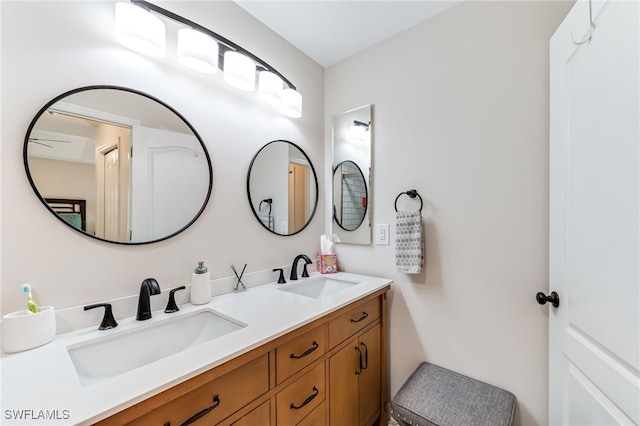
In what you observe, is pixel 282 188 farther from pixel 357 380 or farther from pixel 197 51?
pixel 357 380

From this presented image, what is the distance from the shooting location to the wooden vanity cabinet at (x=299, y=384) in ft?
2.32

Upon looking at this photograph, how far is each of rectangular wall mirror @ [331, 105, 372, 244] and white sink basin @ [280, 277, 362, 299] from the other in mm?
320

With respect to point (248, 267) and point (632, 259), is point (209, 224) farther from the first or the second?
point (632, 259)

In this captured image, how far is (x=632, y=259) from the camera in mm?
664

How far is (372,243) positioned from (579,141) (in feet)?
3.84

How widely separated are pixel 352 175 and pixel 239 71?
1.01m

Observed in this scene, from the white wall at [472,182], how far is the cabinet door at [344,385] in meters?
0.44

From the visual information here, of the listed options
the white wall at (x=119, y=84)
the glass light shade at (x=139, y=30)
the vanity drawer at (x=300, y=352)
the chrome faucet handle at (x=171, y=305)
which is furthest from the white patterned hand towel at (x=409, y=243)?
the glass light shade at (x=139, y=30)

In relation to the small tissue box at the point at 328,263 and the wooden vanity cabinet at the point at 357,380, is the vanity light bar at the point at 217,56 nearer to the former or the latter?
the small tissue box at the point at 328,263

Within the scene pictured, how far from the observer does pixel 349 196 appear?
1951mm

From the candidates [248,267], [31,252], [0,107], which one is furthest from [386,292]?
[0,107]

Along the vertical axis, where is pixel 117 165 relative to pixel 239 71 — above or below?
below

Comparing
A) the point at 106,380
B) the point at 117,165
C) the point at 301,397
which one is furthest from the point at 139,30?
the point at 301,397

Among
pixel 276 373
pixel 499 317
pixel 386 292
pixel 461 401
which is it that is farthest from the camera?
pixel 386 292
